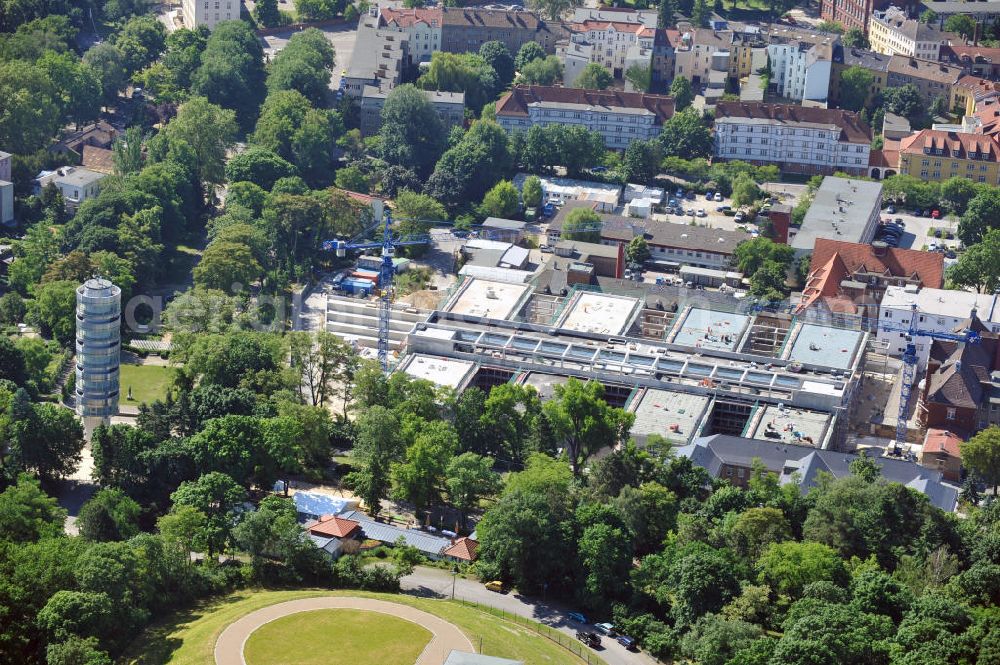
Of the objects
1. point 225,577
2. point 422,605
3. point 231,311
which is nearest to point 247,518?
point 225,577

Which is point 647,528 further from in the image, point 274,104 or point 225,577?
point 274,104

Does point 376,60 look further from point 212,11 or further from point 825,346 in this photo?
point 825,346

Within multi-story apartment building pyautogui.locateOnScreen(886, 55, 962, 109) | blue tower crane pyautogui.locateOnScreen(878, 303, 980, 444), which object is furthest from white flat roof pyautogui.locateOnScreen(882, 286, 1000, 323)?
multi-story apartment building pyautogui.locateOnScreen(886, 55, 962, 109)

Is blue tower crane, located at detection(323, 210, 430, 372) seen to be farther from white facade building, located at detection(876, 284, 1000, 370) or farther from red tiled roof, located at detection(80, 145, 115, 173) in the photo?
white facade building, located at detection(876, 284, 1000, 370)

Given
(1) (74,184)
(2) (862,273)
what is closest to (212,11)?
(1) (74,184)

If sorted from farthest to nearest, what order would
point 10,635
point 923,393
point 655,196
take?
point 655,196 → point 923,393 → point 10,635
